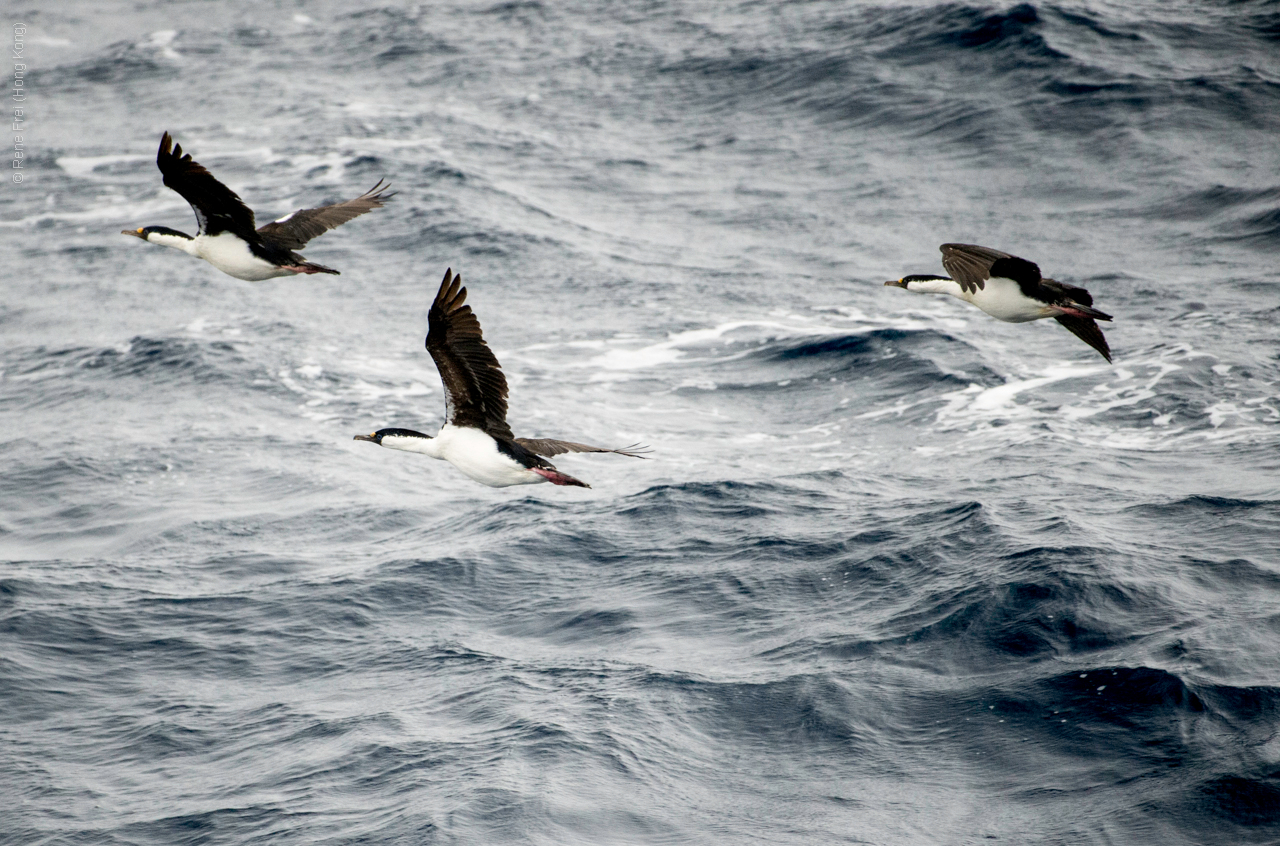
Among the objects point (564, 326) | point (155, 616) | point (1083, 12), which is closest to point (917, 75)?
point (1083, 12)

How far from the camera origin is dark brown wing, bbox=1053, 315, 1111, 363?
43.5 ft

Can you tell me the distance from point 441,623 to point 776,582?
3.99 m

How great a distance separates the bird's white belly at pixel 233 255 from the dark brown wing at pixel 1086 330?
7.82m

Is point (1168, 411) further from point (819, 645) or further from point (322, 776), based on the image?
point (322, 776)

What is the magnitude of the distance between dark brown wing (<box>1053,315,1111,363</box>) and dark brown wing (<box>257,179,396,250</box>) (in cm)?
709

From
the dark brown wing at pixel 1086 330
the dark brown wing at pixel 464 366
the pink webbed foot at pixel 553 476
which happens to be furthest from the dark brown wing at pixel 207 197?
the dark brown wing at pixel 1086 330

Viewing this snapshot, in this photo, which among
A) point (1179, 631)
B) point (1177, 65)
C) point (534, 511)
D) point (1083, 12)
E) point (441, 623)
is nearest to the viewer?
point (1179, 631)

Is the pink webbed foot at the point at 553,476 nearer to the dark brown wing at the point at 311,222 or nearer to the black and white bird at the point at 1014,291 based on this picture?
the dark brown wing at the point at 311,222

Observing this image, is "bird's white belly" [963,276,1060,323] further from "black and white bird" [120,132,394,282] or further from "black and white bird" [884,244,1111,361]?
"black and white bird" [120,132,394,282]

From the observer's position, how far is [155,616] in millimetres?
16359

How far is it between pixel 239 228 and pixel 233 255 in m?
0.33

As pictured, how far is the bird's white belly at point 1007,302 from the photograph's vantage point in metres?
13.1

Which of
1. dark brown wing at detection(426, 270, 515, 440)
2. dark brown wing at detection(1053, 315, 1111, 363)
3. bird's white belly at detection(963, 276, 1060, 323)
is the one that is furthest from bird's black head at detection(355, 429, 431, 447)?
dark brown wing at detection(1053, 315, 1111, 363)

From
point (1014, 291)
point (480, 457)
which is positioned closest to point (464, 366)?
point (480, 457)
